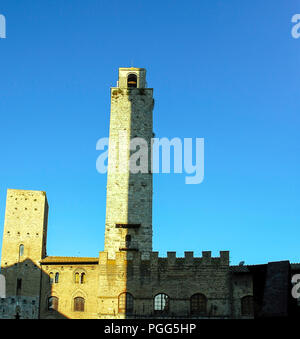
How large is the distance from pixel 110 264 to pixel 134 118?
12.8 m

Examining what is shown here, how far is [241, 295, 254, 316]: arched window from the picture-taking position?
1346 inches

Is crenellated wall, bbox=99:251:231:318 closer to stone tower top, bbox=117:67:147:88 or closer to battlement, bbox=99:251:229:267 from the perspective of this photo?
battlement, bbox=99:251:229:267

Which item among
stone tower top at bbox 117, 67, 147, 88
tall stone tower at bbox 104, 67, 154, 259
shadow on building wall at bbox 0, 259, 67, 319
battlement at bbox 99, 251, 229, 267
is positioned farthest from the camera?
stone tower top at bbox 117, 67, 147, 88

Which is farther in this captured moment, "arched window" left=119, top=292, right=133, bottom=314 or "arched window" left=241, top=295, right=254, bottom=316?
"arched window" left=119, top=292, right=133, bottom=314

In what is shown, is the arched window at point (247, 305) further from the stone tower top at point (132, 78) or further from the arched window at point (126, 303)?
the stone tower top at point (132, 78)

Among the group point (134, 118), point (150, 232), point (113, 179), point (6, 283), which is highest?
point (134, 118)

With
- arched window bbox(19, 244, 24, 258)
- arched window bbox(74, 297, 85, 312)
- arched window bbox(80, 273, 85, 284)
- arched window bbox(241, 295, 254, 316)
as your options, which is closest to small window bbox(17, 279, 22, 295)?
arched window bbox(19, 244, 24, 258)

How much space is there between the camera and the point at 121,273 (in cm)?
3569

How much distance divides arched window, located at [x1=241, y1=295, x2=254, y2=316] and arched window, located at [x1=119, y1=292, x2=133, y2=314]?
763 centimetres

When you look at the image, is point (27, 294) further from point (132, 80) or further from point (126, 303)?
point (132, 80)
